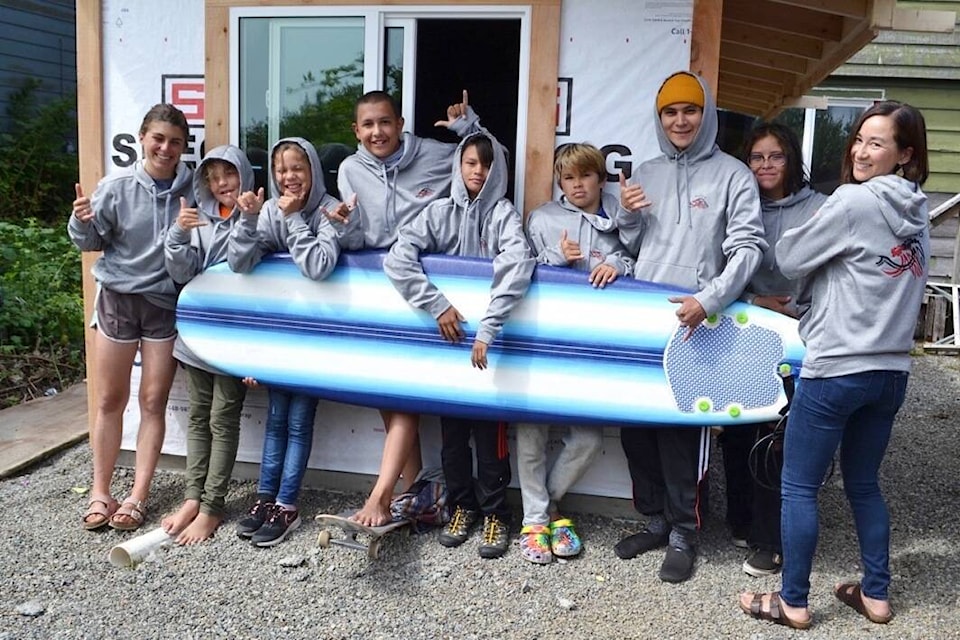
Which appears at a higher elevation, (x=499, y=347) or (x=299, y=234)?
(x=299, y=234)

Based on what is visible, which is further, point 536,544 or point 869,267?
point 536,544

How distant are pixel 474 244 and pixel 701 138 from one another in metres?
1.01

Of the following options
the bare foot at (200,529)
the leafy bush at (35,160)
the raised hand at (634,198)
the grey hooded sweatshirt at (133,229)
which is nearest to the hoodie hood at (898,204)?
the raised hand at (634,198)

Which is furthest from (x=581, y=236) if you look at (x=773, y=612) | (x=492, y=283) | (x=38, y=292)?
(x=38, y=292)

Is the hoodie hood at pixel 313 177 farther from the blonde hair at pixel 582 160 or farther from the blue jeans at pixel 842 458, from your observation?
the blue jeans at pixel 842 458

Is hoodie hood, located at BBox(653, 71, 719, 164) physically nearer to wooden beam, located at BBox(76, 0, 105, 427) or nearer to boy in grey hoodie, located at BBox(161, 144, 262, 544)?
boy in grey hoodie, located at BBox(161, 144, 262, 544)

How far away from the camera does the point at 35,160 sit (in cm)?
965

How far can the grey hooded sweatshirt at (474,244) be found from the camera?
3.45 m

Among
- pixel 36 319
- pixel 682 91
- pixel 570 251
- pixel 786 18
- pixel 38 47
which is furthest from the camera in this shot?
pixel 38 47

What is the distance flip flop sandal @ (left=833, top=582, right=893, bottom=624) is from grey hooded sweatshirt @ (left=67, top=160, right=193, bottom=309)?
3021 mm

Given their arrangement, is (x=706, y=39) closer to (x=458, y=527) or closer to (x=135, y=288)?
(x=458, y=527)

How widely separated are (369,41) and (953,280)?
7.01 m

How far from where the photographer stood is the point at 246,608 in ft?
10.3

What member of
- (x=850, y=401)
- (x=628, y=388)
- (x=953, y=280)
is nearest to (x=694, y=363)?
(x=628, y=388)
